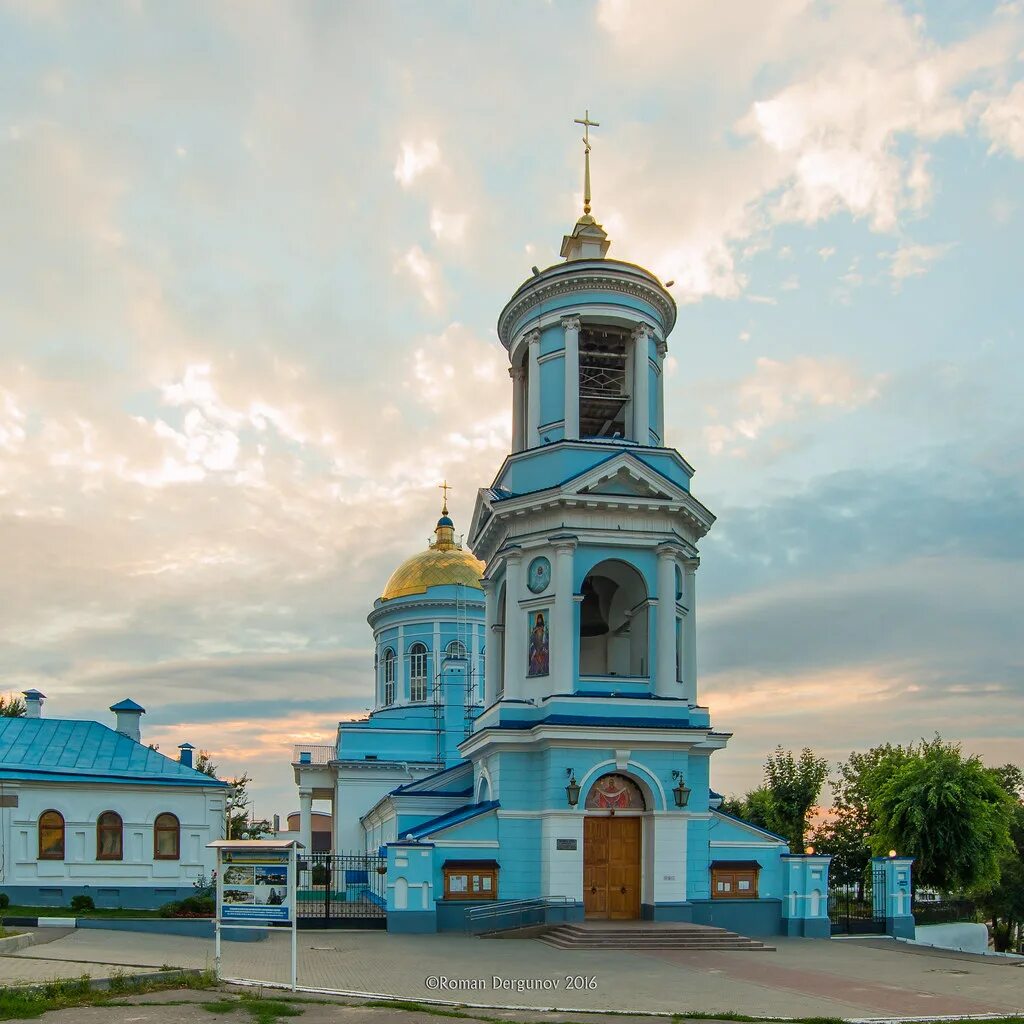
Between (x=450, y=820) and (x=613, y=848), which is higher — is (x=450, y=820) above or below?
above

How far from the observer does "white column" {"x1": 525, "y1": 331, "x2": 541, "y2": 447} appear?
92.7 feet

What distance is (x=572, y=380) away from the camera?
2755 centimetres

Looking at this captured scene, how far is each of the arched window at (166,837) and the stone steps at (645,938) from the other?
530 inches

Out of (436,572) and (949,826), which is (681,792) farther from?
(436,572)

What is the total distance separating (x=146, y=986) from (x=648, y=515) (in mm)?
15725

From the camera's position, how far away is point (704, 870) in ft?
83.5

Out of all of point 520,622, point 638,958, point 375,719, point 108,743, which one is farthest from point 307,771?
point 638,958

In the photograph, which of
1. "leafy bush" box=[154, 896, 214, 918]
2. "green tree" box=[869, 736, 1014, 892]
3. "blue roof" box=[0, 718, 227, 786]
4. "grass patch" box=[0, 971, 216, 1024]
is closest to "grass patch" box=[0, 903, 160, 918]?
"leafy bush" box=[154, 896, 214, 918]

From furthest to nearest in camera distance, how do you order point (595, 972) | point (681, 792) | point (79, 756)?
1. point (79, 756)
2. point (681, 792)
3. point (595, 972)

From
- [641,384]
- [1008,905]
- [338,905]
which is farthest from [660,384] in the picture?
[1008,905]

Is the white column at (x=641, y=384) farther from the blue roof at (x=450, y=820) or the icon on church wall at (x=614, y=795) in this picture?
the blue roof at (x=450, y=820)

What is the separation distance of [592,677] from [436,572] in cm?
2659

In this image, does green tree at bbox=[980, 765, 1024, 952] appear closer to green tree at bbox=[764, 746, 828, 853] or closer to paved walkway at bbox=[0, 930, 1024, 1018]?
green tree at bbox=[764, 746, 828, 853]

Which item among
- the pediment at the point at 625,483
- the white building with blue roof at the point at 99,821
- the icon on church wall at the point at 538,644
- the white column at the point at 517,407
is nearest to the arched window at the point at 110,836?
the white building with blue roof at the point at 99,821
